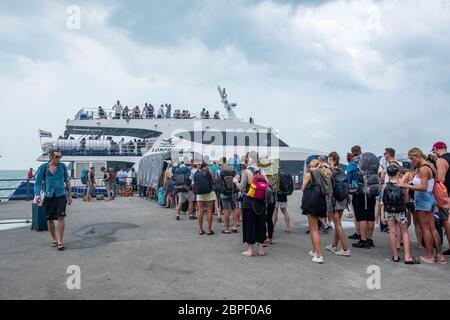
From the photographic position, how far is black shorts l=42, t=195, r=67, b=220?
5.69 metres

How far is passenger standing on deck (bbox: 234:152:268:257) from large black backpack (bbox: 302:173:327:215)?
0.69 meters

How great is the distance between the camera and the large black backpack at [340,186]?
211 inches

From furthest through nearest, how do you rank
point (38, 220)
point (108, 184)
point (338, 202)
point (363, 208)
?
point (108, 184), point (38, 220), point (363, 208), point (338, 202)

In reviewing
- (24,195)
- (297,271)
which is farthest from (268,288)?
(24,195)

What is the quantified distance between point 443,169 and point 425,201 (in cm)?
62

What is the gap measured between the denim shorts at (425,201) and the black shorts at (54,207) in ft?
19.0

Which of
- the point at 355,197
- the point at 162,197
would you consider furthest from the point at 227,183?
the point at 162,197

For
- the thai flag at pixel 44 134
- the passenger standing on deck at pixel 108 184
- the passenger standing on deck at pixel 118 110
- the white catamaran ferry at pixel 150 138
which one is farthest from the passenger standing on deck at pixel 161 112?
the passenger standing on deck at pixel 108 184

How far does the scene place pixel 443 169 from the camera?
501cm

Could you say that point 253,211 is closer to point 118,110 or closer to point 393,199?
point 393,199

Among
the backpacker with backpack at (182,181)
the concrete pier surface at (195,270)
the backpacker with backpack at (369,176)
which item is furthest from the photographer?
the backpacker with backpack at (182,181)

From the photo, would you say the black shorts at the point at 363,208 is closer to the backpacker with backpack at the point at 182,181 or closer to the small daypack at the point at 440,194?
the small daypack at the point at 440,194

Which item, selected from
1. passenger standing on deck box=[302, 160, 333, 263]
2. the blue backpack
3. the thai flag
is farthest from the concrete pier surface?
the thai flag
